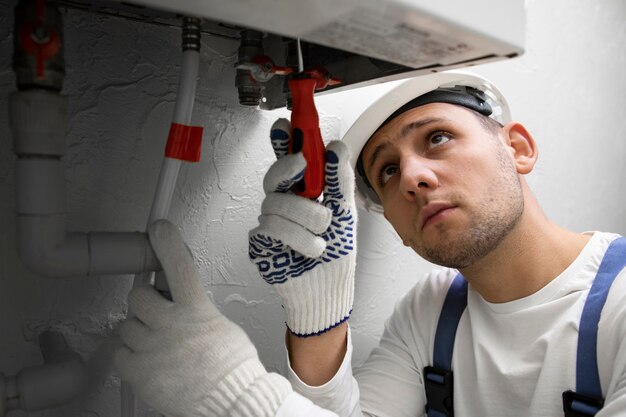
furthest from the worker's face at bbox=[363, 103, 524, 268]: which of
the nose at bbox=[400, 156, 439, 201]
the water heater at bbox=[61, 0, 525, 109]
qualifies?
the water heater at bbox=[61, 0, 525, 109]

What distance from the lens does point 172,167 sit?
532 millimetres

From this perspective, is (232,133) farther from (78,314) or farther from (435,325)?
(435,325)

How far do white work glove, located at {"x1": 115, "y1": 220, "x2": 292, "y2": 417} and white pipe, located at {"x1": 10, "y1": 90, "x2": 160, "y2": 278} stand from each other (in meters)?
0.06

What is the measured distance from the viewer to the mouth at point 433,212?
0.72 meters

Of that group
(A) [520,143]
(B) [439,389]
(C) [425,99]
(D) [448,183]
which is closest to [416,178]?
(D) [448,183]

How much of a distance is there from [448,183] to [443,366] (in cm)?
34

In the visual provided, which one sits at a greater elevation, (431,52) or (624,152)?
(431,52)

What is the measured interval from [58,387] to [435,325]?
621mm

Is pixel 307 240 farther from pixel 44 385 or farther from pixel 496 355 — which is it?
pixel 496 355

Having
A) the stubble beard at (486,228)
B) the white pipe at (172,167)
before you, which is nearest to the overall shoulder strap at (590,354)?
the stubble beard at (486,228)

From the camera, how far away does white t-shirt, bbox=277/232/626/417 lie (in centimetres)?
69

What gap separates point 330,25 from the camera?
1.22 feet

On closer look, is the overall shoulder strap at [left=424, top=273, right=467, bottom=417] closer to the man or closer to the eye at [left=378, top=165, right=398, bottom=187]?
the man

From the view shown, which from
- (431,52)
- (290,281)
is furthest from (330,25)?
(290,281)
